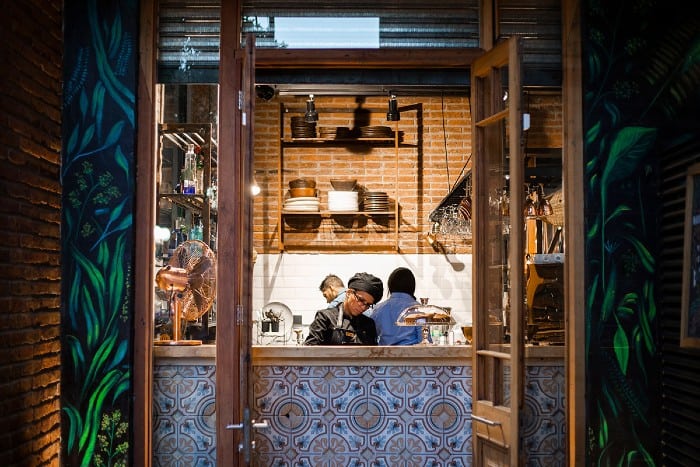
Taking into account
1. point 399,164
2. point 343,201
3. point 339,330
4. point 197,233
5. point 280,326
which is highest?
point 399,164

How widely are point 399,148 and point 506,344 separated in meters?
5.51

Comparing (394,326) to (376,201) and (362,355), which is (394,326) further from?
(376,201)

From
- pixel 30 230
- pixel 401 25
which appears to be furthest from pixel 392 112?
pixel 30 230

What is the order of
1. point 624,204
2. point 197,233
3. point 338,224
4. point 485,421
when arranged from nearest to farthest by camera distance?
point 485,421
point 624,204
point 197,233
point 338,224

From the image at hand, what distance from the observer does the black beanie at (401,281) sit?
7.46 meters

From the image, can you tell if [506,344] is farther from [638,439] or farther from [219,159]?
[219,159]

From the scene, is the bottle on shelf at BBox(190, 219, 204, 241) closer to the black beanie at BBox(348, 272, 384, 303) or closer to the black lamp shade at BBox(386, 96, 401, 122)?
the black beanie at BBox(348, 272, 384, 303)

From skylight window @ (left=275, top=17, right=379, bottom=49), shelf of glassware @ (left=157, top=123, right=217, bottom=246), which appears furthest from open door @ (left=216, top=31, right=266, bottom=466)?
shelf of glassware @ (left=157, top=123, right=217, bottom=246)

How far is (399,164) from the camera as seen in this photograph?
10.1 metres

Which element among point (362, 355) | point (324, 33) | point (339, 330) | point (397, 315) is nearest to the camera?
point (324, 33)

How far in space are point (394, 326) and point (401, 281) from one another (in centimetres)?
61

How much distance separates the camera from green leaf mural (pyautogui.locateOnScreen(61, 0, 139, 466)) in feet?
16.2

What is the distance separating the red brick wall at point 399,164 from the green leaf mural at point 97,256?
5.03 meters

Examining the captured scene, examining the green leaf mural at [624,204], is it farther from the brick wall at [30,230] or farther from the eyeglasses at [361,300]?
the brick wall at [30,230]
